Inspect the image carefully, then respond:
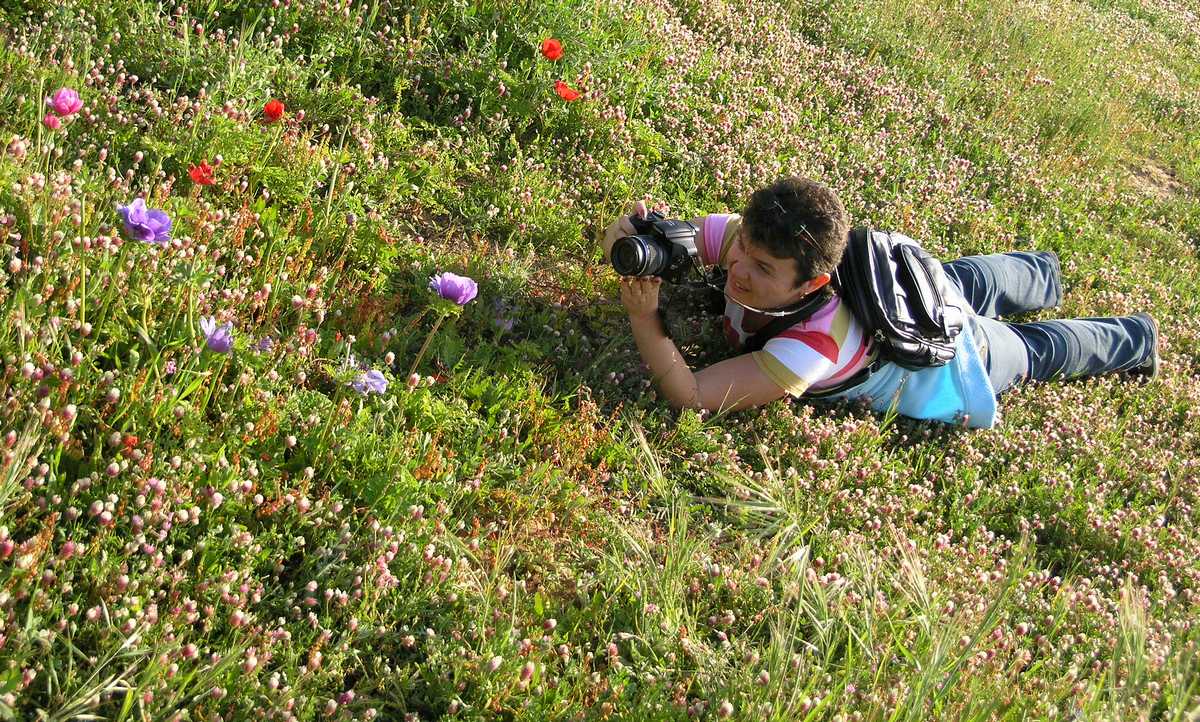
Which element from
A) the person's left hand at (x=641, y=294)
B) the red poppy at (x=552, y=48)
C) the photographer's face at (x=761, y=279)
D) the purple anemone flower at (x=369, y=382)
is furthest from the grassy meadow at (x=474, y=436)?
the photographer's face at (x=761, y=279)

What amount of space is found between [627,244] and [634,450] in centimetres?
96

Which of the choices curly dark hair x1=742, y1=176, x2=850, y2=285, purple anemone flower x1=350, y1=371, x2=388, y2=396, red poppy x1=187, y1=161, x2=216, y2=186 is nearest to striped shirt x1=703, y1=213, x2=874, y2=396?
curly dark hair x1=742, y1=176, x2=850, y2=285

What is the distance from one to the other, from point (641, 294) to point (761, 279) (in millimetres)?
577

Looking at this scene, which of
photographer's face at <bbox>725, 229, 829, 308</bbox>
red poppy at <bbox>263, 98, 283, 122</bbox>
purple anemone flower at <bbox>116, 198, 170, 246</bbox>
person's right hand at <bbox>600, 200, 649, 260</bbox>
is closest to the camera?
purple anemone flower at <bbox>116, 198, 170, 246</bbox>

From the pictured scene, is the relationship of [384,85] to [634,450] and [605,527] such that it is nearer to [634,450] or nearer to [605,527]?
[634,450]

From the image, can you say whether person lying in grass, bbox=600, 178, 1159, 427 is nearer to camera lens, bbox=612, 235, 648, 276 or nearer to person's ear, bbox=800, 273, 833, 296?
person's ear, bbox=800, 273, 833, 296

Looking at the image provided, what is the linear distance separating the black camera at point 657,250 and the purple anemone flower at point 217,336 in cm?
190

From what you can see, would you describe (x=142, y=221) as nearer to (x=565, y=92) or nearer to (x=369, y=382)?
(x=369, y=382)

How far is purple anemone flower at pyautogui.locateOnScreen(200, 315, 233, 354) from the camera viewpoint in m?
3.42

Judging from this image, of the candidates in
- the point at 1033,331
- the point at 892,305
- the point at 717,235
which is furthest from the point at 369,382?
the point at 1033,331

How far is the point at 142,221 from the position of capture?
3.29 m

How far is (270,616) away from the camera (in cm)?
328

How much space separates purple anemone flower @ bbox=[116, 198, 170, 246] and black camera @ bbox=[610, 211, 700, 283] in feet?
6.81

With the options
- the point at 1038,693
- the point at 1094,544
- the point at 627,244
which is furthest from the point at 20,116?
the point at 1094,544
